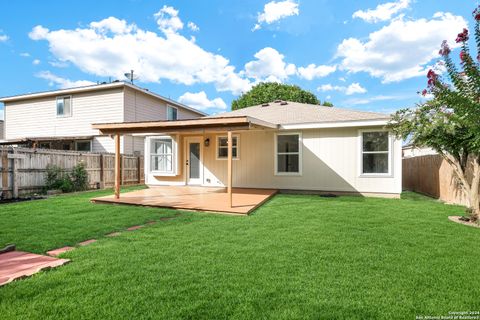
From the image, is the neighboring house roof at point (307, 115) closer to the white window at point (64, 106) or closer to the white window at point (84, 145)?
the white window at point (84, 145)

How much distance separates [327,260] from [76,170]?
11.2m

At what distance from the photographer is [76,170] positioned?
Answer: 37.2ft

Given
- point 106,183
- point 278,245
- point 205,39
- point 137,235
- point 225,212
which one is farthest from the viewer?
point 205,39

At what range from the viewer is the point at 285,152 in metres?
10.6

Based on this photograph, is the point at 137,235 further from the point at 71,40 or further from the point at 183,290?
the point at 71,40

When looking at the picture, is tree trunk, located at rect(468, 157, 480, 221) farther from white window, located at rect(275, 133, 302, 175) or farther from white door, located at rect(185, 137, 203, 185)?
white door, located at rect(185, 137, 203, 185)

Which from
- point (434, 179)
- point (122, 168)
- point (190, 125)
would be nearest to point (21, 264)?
point (190, 125)

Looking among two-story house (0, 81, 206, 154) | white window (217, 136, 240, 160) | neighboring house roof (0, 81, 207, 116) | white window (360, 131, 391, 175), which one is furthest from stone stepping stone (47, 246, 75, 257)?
neighboring house roof (0, 81, 207, 116)

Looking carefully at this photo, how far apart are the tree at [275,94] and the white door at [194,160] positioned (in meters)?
20.0

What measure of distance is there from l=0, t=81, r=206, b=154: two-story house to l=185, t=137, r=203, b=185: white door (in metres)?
4.93

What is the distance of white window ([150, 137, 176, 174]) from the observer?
12.1 metres

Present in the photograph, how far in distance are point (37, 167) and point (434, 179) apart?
14.8 metres

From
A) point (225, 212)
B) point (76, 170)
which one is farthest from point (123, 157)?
point (225, 212)

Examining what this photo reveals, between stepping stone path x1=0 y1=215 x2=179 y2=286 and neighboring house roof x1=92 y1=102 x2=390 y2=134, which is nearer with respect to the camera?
stepping stone path x1=0 y1=215 x2=179 y2=286
